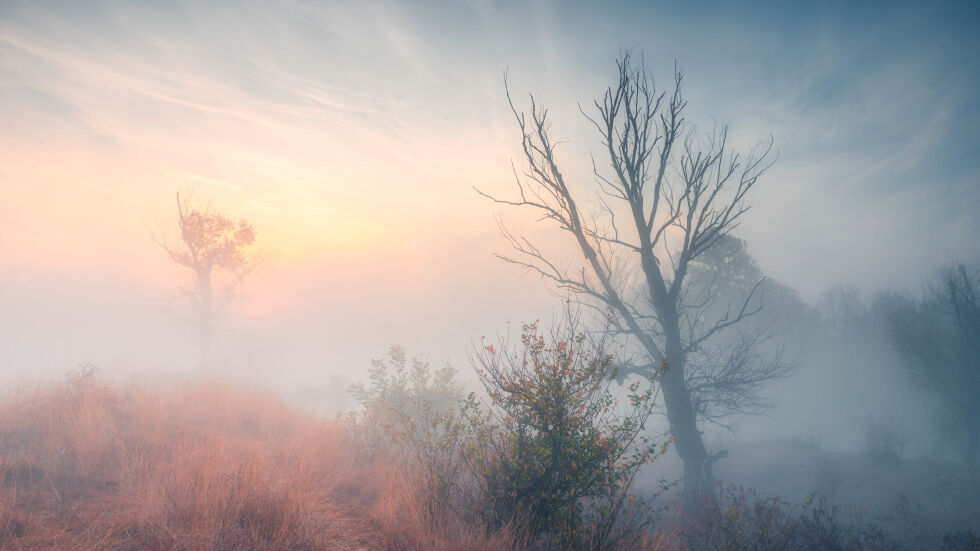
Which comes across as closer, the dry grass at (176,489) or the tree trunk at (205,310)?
the dry grass at (176,489)

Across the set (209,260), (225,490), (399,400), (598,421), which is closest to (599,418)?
(598,421)

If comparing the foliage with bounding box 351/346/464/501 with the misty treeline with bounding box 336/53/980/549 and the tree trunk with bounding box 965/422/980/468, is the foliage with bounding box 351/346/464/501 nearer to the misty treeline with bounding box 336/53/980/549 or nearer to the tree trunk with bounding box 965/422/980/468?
the misty treeline with bounding box 336/53/980/549

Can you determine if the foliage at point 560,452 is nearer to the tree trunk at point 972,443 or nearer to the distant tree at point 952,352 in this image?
the distant tree at point 952,352

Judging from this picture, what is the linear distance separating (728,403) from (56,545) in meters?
11.8

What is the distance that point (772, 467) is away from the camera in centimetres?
1537

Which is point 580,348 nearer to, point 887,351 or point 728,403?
point 728,403

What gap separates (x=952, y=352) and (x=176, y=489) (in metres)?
36.0

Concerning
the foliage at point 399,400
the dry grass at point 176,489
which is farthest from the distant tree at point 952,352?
the dry grass at point 176,489

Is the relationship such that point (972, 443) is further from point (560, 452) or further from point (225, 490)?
point (225, 490)

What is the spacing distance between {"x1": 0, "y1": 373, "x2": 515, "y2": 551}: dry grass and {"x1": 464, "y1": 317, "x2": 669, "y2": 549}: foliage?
56 centimetres

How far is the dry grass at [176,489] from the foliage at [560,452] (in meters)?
0.56

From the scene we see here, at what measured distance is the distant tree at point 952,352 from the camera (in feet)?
60.3

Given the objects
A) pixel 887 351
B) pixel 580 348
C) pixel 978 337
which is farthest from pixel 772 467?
pixel 887 351

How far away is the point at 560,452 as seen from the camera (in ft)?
12.8
